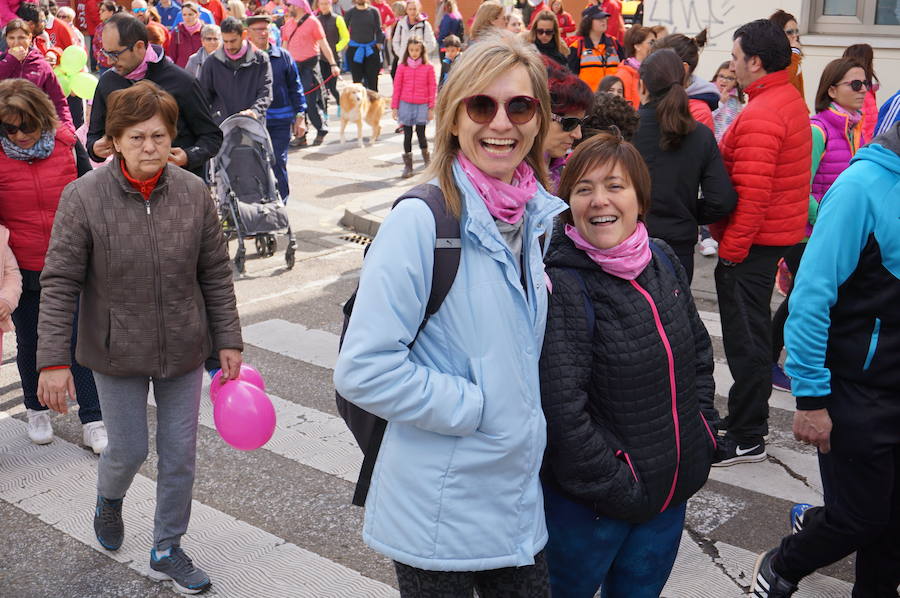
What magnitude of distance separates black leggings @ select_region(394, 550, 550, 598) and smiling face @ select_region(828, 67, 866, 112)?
4.37 m

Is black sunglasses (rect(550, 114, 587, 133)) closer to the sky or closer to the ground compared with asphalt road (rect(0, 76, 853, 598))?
closer to the sky

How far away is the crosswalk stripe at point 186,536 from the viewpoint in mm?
4324

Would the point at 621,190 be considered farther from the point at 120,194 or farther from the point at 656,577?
the point at 120,194

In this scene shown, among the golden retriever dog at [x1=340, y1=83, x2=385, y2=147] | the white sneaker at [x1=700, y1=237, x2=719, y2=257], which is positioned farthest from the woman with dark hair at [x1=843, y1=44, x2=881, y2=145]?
the golden retriever dog at [x1=340, y1=83, x2=385, y2=147]

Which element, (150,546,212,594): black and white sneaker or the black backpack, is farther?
(150,546,212,594): black and white sneaker

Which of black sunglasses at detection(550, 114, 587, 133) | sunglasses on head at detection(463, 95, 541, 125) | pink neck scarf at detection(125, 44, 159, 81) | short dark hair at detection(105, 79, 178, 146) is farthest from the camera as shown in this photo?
pink neck scarf at detection(125, 44, 159, 81)

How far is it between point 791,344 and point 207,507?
2.95 meters

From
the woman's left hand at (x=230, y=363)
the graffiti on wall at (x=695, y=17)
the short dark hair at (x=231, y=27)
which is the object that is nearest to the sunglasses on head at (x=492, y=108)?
the woman's left hand at (x=230, y=363)

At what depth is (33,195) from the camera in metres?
5.39

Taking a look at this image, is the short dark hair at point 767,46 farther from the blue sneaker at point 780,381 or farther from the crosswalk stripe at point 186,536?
the crosswalk stripe at point 186,536

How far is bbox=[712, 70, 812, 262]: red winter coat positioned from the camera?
5133 mm

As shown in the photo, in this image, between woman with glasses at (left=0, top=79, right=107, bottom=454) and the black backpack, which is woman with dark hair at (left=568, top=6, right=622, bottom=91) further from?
the black backpack

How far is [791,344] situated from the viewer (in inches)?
136

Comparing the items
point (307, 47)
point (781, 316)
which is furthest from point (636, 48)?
point (307, 47)
